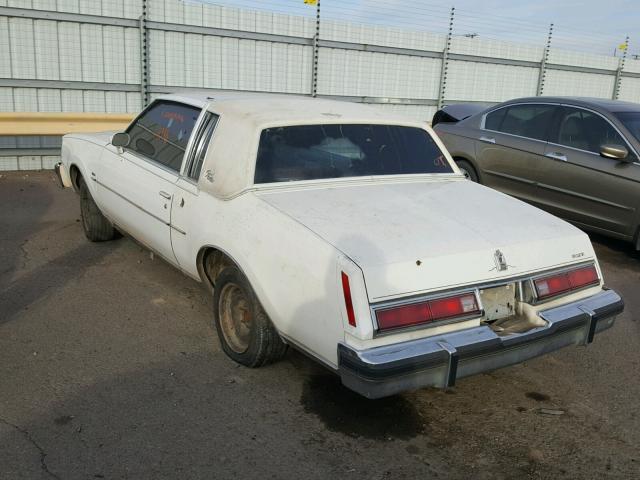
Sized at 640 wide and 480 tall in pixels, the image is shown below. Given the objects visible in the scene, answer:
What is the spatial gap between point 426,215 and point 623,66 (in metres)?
16.2

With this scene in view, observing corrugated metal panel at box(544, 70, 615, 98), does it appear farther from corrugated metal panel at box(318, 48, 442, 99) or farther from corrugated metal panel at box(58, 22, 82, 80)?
corrugated metal panel at box(58, 22, 82, 80)

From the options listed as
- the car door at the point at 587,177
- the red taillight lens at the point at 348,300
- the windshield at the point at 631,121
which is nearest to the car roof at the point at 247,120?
the red taillight lens at the point at 348,300

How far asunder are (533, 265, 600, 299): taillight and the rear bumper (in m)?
0.11

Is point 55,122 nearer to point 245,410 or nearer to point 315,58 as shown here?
point 315,58

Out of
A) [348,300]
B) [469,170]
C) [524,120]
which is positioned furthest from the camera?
[469,170]

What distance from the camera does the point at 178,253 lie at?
4.38m

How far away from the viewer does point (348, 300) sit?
9.86 feet

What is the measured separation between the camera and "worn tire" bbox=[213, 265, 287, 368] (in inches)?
145

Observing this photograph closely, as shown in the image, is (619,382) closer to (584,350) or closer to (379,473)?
(584,350)

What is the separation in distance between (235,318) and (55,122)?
7.27 m

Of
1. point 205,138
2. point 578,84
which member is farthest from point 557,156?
point 578,84

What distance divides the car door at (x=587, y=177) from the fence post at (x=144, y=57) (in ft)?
21.8

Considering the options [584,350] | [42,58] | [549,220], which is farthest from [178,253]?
[42,58]

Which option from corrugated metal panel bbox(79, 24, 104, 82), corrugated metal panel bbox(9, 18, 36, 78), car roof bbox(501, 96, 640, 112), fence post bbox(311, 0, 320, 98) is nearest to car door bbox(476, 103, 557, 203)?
car roof bbox(501, 96, 640, 112)
